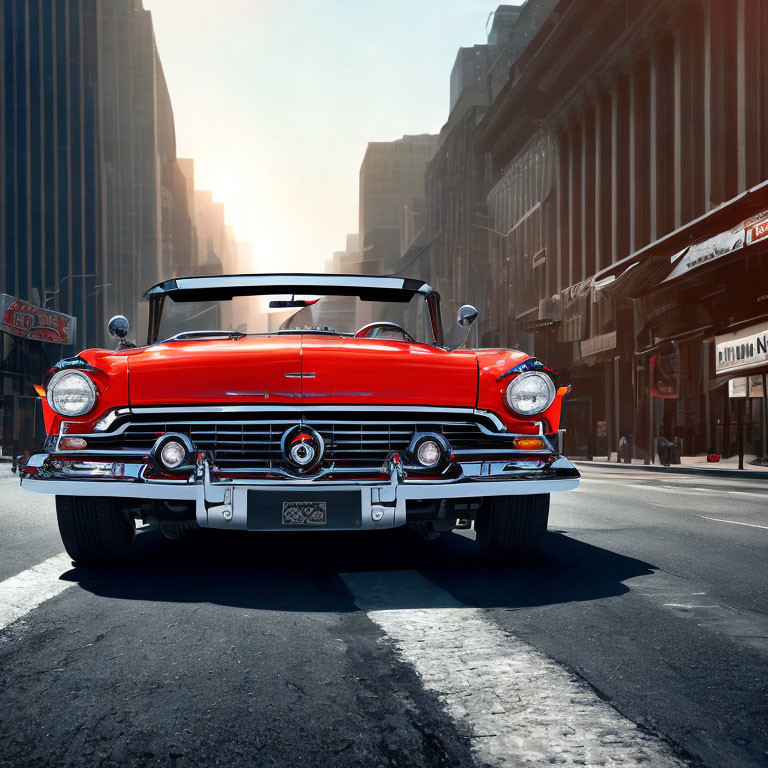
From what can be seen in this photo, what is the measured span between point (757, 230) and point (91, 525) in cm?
2264

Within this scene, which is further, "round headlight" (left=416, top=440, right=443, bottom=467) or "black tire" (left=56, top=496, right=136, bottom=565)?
"black tire" (left=56, top=496, right=136, bottom=565)

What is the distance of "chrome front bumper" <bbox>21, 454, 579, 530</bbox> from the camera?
175 inches

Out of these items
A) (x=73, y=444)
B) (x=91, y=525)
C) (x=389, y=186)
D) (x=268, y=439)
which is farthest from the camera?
(x=389, y=186)

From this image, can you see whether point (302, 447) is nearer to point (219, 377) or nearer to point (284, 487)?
point (284, 487)

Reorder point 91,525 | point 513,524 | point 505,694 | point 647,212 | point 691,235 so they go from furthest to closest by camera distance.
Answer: point 647,212 < point 691,235 < point 513,524 < point 91,525 < point 505,694

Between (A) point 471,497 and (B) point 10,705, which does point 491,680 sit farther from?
(A) point 471,497

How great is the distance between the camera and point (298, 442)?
4566mm

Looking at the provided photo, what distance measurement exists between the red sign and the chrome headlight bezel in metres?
21.9

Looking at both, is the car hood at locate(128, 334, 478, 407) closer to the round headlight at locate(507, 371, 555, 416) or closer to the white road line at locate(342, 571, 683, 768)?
the round headlight at locate(507, 371, 555, 416)

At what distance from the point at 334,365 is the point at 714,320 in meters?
26.9

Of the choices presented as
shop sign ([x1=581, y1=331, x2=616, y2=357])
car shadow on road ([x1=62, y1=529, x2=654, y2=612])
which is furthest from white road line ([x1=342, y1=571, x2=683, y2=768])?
shop sign ([x1=581, y1=331, x2=616, y2=357])

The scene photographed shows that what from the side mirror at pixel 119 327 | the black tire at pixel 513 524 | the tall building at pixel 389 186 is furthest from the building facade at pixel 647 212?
the tall building at pixel 389 186

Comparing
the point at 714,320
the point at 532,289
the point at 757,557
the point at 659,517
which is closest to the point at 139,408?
the point at 757,557

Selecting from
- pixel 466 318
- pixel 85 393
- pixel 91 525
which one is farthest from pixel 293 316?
pixel 91 525
